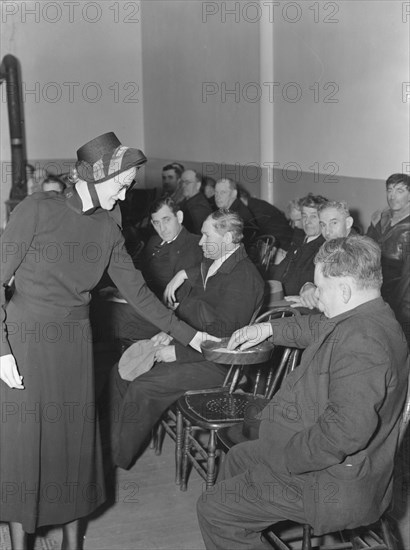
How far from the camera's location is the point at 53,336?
7.78 feet

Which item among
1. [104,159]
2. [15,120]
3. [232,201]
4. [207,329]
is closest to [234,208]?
[232,201]

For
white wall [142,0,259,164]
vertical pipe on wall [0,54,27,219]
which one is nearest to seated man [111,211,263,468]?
white wall [142,0,259,164]

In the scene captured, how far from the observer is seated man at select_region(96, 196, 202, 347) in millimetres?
4074

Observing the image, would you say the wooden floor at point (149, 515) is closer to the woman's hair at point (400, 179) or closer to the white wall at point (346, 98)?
the woman's hair at point (400, 179)

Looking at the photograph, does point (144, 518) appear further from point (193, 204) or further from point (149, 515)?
point (193, 204)

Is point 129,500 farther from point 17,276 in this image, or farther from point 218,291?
point 17,276

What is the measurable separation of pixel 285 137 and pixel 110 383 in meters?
4.11

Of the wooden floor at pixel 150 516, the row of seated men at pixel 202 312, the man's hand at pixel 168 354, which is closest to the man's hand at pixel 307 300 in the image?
the row of seated men at pixel 202 312

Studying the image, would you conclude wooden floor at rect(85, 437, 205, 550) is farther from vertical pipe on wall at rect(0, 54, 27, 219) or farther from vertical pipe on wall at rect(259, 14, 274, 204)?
vertical pipe on wall at rect(0, 54, 27, 219)

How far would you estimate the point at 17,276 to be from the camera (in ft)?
7.84

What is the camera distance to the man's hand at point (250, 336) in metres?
2.43

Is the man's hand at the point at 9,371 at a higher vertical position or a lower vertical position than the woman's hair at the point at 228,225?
lower

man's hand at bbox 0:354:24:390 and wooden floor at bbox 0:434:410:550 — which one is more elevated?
man's hand at bbox 0:354:24:390

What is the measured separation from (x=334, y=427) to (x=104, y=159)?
1167 millimetres
